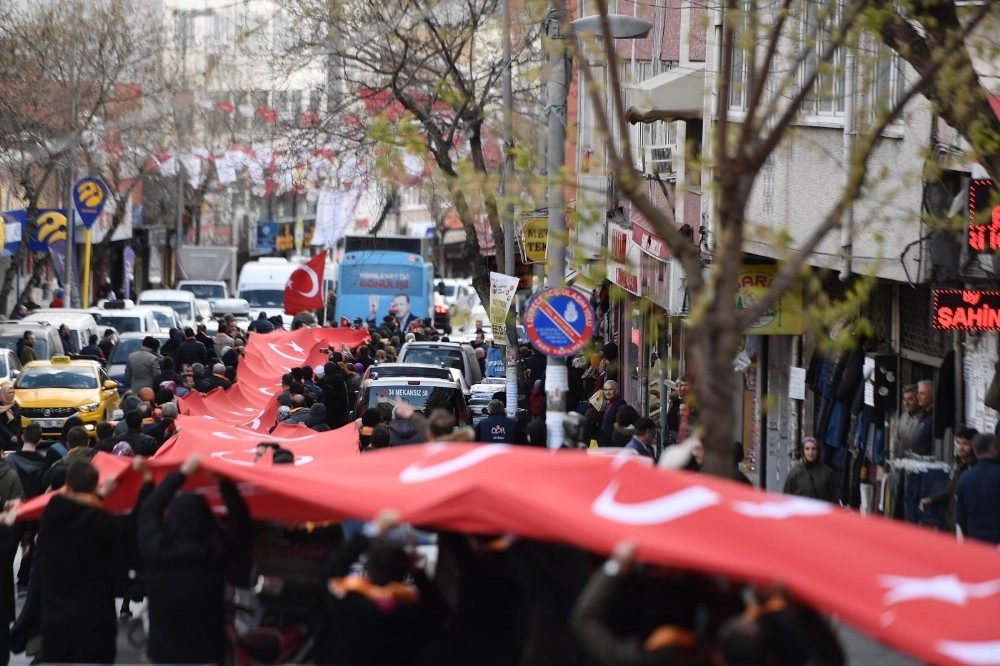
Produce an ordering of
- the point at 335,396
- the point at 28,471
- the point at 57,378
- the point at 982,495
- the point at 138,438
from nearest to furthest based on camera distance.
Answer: the point at 982,495 < the point at 28,471 < the point at 138,438 < the point at 335,396 < the point at 57,378

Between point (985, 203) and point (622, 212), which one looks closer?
point (985, 203)

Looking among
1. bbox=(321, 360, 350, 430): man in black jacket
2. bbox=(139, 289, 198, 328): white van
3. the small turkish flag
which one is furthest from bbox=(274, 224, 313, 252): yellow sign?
bbox=(321, 360, 350, 430): man in black jacket

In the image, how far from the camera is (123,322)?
36.9 meters

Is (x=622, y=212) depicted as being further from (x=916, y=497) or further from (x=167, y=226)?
(x=167, y=226)

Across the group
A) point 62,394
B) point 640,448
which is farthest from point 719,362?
point 62,394

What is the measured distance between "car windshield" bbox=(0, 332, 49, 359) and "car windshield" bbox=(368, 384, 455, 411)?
1139 centimetres

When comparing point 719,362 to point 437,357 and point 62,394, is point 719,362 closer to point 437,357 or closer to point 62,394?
point 62,394

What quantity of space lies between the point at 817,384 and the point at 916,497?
4.07 metres

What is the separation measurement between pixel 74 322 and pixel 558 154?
738 inches

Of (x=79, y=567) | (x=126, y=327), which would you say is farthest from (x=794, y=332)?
(x=126, y=327)

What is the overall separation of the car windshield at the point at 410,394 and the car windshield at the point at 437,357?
22.0ft

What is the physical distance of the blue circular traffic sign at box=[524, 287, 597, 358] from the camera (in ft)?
48.3

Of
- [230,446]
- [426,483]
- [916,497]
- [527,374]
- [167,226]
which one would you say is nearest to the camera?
[426,483]

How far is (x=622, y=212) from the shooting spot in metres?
26.2
